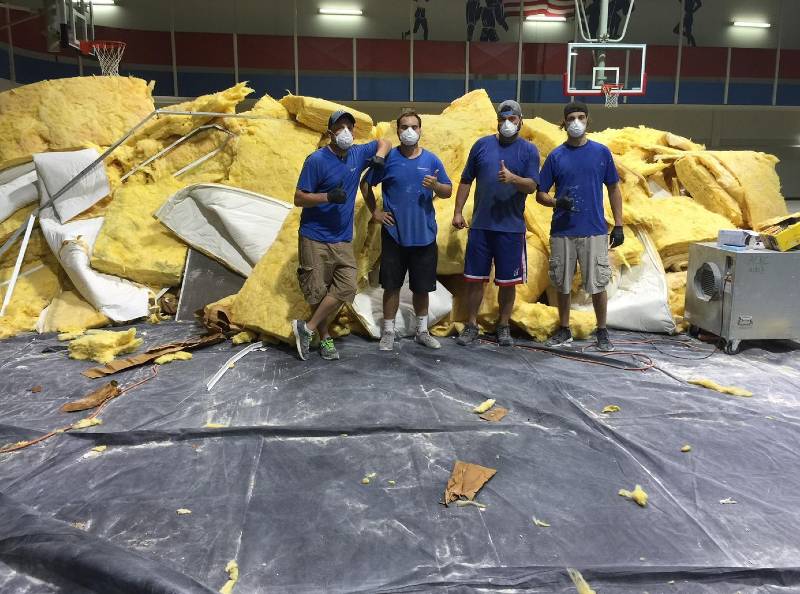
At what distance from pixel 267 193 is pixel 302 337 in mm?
1773

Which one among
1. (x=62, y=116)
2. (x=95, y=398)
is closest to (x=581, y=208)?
(x=95, y=398)

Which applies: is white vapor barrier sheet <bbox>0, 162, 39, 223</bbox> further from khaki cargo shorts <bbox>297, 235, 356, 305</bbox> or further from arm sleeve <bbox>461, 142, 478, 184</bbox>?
arm sleeve <bbox>461, 142, 478, 184</bbox>

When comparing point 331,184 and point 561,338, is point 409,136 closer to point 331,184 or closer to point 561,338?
point 331,184

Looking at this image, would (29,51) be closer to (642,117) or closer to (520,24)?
(520,24)

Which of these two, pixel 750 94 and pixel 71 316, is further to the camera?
pixel 750 94

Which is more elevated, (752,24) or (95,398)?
(752,24)

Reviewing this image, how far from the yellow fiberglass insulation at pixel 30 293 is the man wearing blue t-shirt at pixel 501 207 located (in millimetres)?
3008

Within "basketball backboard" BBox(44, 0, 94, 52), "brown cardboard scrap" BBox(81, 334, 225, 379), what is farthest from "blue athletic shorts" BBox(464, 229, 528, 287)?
"basketball backboard" BBox(44, 0, 94, 52)

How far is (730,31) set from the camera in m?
10.1

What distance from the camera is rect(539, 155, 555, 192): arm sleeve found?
3.72m

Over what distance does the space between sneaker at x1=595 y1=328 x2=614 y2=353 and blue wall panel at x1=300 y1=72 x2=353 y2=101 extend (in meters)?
6.91

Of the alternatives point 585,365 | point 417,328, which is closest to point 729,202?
point 585,365

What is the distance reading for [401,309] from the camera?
4035mm

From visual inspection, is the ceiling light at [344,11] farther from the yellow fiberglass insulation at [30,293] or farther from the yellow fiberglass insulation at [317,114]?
the yellow fiberglass insulation at [30,293]
